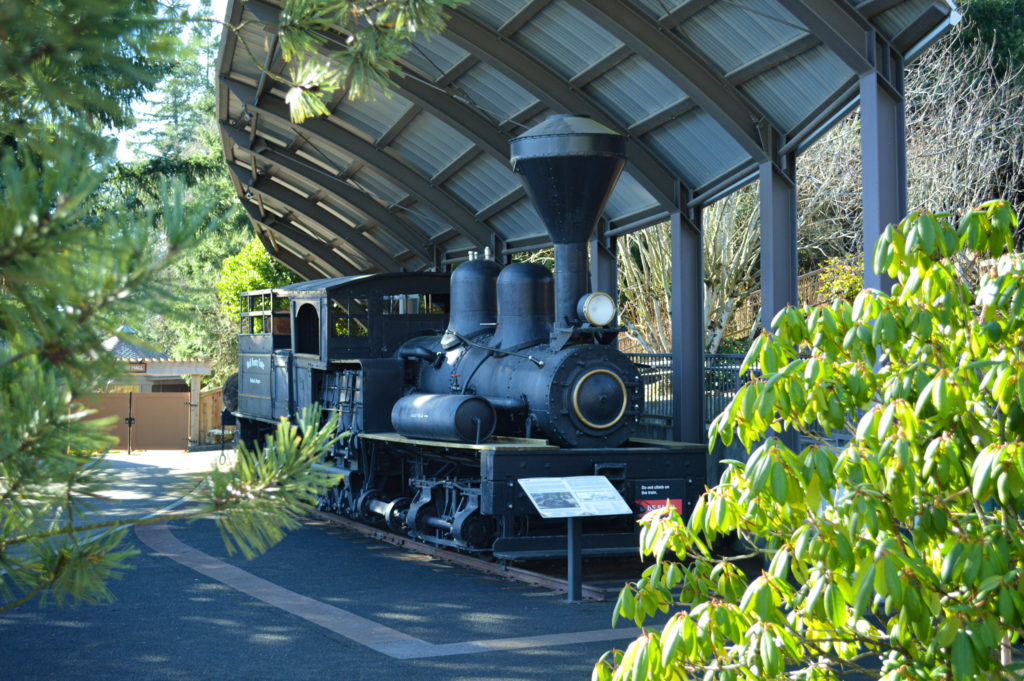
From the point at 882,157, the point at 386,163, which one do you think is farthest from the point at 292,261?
the point at 882,157

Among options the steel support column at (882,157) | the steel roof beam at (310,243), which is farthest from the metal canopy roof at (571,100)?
the steel roof beam at (310,243)

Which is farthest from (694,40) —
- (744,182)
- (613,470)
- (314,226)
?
(314,226)

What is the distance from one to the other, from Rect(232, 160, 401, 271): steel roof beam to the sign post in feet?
43.3

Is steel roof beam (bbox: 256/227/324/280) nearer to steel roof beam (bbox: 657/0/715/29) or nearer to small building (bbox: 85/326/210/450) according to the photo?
small building (bbox: 85/326/210/450)

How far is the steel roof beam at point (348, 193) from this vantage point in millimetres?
18938

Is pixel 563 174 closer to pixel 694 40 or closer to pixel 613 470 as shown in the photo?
pixel 694 40

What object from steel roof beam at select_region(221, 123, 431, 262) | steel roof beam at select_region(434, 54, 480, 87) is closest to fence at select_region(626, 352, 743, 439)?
steel roof beam at select_region(434, 54, 480, 87)

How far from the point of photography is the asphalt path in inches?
253

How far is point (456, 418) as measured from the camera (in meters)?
9.97

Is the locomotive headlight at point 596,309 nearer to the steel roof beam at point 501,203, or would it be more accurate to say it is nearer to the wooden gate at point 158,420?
the steel roof beam at point 501,203

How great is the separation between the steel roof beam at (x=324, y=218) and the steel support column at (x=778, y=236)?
1247 centimetres

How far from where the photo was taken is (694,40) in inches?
414

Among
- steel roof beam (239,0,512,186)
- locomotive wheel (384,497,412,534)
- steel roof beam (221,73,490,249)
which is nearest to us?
locomotive wheel (384,497,412,534)

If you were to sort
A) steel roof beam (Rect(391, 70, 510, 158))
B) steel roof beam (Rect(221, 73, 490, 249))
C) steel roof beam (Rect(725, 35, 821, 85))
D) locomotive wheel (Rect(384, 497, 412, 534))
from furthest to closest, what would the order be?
steel roof beam (Rect(221, 73, 490, 249)), steel roof beam (Rect(391, 70, 510, 158)), locomotive wheel (Rect(384, 497, 412, 534)), steel roof beam (Rect(725, 35, 821, 85))
